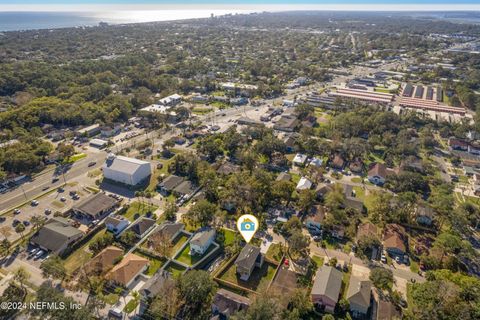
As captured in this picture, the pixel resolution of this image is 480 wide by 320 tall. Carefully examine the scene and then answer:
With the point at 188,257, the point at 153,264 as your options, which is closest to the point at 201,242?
the point at 188,257

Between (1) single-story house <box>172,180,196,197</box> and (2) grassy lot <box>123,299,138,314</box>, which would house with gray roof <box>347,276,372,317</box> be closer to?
(2) grassy lot <box>123,299,138,314</box>

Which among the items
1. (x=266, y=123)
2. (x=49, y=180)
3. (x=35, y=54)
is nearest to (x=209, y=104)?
(x=266, y=123)

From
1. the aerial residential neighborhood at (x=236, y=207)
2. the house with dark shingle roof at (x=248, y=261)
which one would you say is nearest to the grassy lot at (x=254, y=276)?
the aerial residential neighborhood at (x=236, y=207)

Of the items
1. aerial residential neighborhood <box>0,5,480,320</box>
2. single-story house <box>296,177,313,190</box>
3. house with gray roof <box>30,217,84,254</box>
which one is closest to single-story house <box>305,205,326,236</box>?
aerial residential neighborhood <box>0,5,480,320</box>

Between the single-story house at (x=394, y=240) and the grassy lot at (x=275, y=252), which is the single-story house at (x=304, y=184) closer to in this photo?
the single-story house at (x=394, y=240)

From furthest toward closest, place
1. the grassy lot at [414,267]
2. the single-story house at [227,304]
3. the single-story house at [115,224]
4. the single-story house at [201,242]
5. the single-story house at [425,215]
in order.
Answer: the single-story house at [425,215]
the single-story house at [115,224]
the single-story house at [201,242]
the grassy lot at [414,267]
the single-story house at [227,304]
